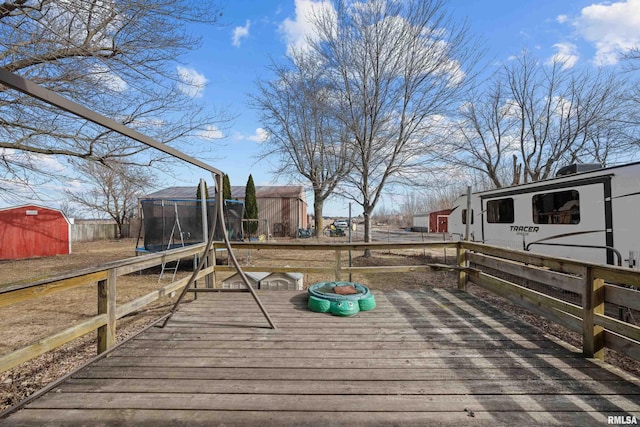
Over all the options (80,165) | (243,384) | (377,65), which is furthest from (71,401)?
(377,65)

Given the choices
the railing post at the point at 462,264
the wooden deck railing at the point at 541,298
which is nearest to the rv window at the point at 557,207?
the railing post at the point at 462,264

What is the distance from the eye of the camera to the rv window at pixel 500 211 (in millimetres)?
9258

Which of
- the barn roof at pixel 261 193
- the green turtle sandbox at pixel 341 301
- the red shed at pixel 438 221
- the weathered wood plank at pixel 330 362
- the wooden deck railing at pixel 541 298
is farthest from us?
the red shed at pixel 438 221

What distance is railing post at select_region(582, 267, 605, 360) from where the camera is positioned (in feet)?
8.19

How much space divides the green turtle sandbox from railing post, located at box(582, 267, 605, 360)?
6.99 feet

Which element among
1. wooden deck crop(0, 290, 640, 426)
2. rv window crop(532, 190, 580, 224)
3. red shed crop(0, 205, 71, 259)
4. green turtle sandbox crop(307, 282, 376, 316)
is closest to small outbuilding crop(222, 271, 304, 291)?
green turtle sandbox crop(307, 282, 376, 316)

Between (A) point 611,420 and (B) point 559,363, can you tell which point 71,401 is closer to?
(A) point 611,420

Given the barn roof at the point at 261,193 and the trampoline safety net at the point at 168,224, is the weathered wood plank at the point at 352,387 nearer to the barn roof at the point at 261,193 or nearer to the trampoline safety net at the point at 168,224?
the trampoline safety net at the point at 168,224

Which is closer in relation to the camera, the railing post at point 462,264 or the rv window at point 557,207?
the railing post at point 462,264

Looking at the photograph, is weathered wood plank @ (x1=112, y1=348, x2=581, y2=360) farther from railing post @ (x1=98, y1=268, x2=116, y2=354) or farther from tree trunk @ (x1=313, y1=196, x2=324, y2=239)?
tree trunk @ (x1=313, y1=196, x2=324, y2=239)

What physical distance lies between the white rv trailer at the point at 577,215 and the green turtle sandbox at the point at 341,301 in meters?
4.70

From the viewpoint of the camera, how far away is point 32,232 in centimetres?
1491

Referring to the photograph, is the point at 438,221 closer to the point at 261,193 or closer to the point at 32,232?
the point at 261,193

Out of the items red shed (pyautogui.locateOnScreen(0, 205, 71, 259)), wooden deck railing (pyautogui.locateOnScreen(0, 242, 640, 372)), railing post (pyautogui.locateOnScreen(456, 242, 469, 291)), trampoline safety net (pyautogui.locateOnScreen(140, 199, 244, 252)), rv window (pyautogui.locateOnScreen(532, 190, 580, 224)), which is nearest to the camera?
wooden deck railing (pyautogui.locateOnScreen(0, 242, 640, 372))
